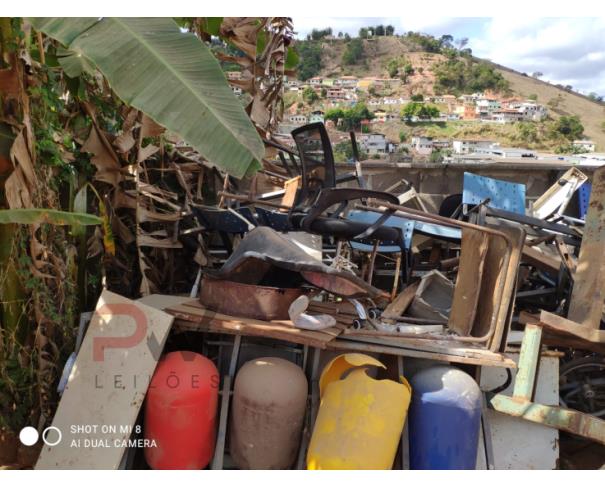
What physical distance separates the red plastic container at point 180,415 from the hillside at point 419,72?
272ft

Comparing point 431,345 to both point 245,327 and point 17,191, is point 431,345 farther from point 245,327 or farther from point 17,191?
point 17,191

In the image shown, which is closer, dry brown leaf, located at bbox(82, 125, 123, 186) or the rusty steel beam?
the rusty steel beam

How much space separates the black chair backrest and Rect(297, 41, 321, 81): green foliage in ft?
264

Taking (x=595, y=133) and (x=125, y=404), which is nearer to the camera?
(x=125, y=404)

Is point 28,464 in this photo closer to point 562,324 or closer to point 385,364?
point 385,364

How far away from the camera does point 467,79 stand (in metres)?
83.9

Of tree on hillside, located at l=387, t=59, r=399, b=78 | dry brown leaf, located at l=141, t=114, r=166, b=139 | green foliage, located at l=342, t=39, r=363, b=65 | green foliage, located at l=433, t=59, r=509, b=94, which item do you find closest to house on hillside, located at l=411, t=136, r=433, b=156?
green foliage, located at l=433, t=59, r=509, b=94

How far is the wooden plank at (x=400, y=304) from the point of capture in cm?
388

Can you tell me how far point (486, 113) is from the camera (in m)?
71.9

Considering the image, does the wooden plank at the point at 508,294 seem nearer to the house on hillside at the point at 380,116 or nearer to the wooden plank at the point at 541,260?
the wooden plank at the point at 541,260

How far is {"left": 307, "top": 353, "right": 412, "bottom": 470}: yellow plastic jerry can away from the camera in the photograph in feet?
8.49

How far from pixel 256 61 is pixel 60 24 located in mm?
2740

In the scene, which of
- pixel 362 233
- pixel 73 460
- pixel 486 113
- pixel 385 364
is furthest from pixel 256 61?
pixel 486 113

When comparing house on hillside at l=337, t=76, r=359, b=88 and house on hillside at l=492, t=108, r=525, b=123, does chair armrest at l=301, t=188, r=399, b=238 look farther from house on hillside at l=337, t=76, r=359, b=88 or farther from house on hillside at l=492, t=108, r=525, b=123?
house on hillside at l=337, t=76, r=359, b=88
